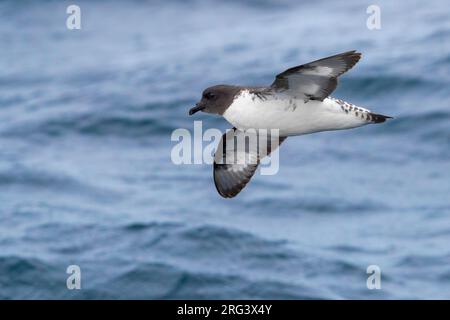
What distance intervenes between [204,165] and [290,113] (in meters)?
15.5

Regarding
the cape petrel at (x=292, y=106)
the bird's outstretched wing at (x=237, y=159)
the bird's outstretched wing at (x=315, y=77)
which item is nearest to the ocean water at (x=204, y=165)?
the bird's outstretched wing at (x=237, y=159)

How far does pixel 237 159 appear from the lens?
1141 cm

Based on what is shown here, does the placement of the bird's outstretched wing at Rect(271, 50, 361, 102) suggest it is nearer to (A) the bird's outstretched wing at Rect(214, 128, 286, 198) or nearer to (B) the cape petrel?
(B) the cape petrel

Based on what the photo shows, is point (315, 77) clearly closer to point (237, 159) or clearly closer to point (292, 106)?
point (292, 106)

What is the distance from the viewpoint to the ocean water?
1992cm

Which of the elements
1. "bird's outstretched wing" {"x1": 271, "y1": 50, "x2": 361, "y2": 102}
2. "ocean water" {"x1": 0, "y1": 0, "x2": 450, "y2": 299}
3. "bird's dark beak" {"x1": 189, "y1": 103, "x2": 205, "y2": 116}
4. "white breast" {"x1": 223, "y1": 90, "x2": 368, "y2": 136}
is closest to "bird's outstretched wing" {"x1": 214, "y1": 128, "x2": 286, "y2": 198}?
"bird's dark beak" {"x1": 189, "y1": 103, "x2": 205, "y2": 116}

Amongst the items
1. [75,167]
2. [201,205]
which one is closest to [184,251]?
[201,205]

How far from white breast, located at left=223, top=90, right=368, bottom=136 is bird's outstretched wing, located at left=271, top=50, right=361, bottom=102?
0.27ft

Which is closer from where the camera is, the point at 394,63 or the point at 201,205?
the point at 201,205

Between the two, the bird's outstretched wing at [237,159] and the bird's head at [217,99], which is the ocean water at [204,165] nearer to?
the bird's outstretched wing at [237,159]

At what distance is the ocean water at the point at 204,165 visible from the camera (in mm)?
19922
